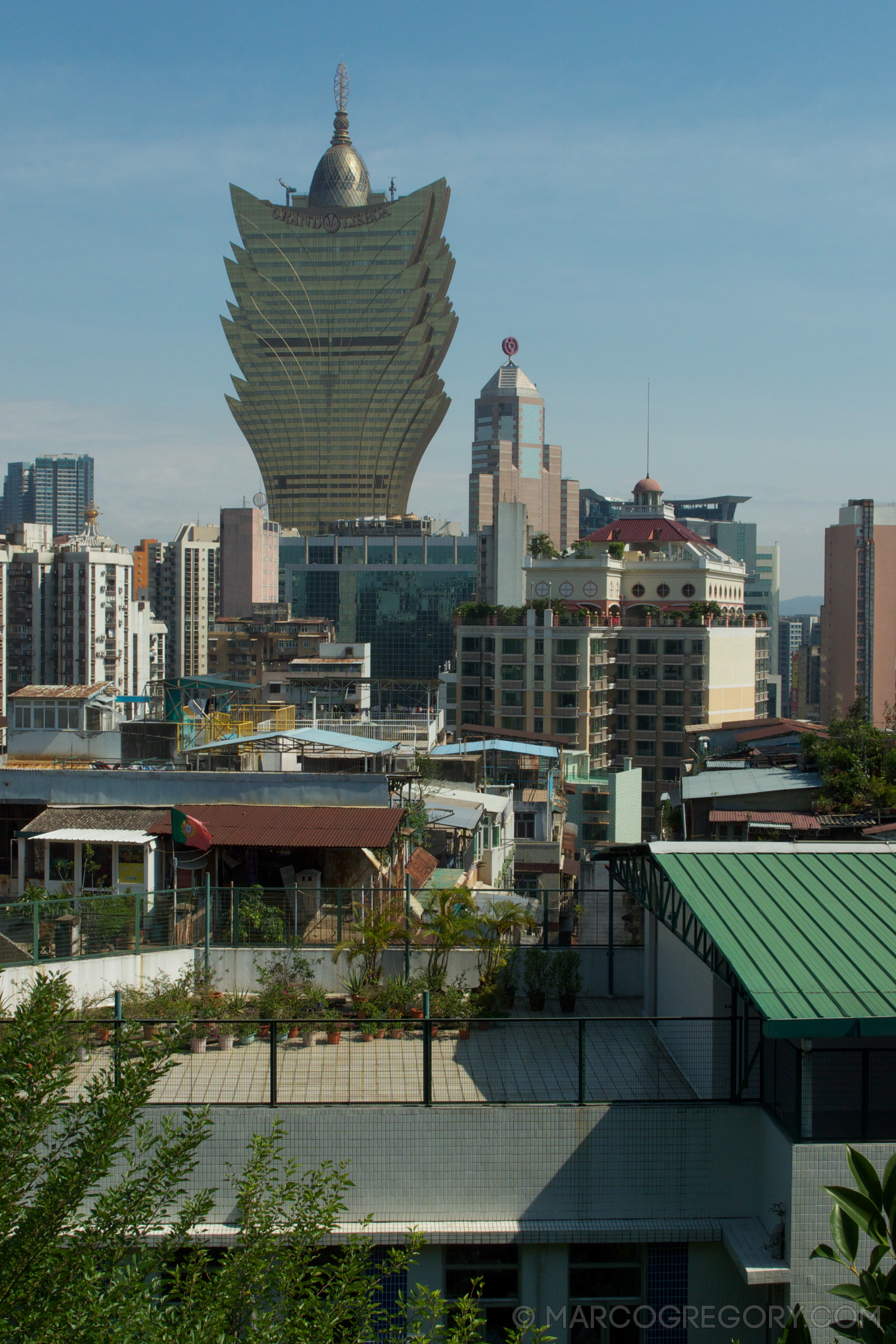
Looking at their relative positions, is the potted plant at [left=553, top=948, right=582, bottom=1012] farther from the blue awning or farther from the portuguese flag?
the blue awning

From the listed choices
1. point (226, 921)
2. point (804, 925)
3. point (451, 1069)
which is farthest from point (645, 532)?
point (804, 925)

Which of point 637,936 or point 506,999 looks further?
point 637,936

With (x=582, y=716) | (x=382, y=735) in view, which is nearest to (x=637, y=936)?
(x=382, y=735)

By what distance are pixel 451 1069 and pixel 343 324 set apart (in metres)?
183

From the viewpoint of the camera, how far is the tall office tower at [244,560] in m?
154

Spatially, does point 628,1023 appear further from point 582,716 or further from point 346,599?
point 346,599

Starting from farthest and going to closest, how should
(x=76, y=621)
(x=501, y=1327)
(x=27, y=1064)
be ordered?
(x=76, y=621), (x=501, y=1327), (x=27, y=1064)

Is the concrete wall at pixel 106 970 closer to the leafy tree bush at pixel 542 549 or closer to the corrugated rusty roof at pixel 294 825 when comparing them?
the corrugated rusty roof at pixel 294 825

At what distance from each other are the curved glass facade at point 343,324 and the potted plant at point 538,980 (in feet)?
575

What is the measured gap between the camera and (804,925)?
1036cm

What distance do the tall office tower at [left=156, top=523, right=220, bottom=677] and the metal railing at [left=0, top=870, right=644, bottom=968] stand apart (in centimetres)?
15732

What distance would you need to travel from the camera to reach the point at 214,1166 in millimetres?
9891

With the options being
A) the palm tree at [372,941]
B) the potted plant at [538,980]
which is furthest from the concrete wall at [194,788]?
the potted plant at [538,980]

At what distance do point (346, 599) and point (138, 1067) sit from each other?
512ft
